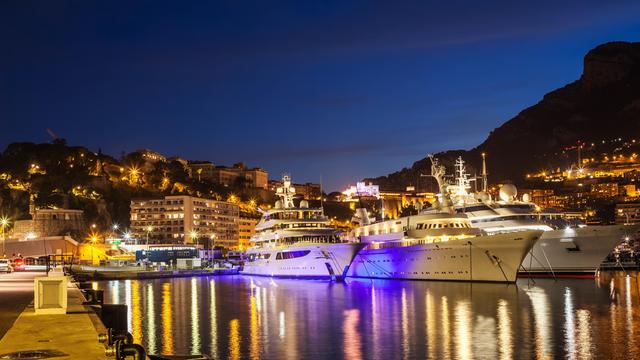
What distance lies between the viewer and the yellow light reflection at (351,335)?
24.7 m

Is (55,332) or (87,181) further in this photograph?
(87,181)

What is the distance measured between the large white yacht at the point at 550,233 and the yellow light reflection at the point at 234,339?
120ft

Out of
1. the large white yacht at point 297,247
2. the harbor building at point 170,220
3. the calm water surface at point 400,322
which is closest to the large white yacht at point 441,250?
the calm water surface at point 400,322

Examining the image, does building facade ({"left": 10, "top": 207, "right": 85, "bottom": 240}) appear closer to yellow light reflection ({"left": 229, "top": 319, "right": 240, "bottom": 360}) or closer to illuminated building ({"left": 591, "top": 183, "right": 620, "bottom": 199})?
yellow light reflection ({"left": 229, "top": 319, "right": 240, "bottom": 360})

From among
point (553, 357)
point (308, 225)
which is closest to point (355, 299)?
point (553, 357)

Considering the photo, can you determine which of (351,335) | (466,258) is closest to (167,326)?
(351,335)

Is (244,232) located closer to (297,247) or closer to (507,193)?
(297,247)

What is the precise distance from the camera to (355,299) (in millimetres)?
46625

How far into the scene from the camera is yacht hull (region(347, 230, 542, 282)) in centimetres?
5212

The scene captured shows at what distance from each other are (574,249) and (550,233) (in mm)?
2541

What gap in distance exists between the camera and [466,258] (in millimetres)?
56188

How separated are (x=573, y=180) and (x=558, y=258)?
143 meters

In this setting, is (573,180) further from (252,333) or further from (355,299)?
(252,333)

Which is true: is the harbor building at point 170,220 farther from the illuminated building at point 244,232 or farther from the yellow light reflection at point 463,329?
the yellow light reflection at point 463,329
